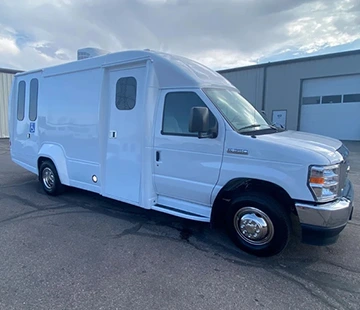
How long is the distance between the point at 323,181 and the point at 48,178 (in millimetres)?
5598

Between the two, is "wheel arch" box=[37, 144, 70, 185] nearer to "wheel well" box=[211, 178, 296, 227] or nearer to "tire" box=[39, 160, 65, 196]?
"tire" box=[39, 160, 65, 196]

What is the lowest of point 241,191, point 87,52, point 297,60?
point 241,191

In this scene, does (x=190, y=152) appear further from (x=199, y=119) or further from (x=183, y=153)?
(x=199, y=119)

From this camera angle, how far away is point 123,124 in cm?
431

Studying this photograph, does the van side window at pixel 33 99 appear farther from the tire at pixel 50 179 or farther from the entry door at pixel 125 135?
the entry door at pixel 125 135

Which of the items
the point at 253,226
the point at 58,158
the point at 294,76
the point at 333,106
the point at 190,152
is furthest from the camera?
the point at 294,76

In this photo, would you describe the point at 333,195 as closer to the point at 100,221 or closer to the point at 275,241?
the point at 275,241

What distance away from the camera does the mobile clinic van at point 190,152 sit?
10.0 feet

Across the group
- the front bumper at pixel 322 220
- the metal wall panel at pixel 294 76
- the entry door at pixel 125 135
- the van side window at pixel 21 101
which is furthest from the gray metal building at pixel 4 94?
the front bumper at pixel 322 220

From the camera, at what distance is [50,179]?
5902 mm

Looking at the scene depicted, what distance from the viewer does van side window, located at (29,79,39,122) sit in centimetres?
601

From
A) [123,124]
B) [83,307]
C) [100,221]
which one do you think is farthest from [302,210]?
[100,221]

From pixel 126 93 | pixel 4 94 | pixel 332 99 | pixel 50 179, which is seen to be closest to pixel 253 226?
pixel 126 93

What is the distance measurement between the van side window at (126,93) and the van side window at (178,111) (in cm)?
63
